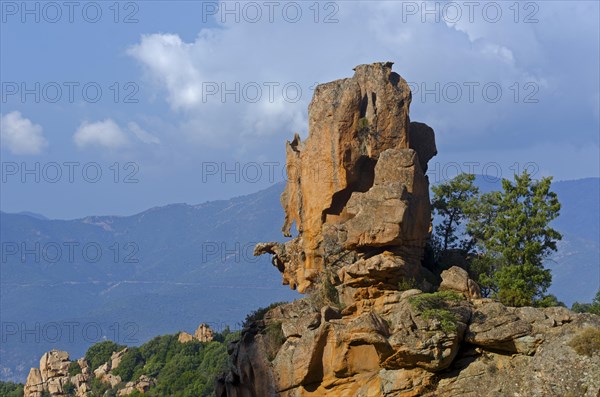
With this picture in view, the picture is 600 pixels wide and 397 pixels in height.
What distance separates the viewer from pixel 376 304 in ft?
178

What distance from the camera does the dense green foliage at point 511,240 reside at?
192 feet

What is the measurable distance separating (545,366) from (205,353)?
3506 inches

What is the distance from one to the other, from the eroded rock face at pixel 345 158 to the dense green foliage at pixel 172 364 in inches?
2071

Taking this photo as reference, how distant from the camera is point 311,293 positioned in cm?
6019

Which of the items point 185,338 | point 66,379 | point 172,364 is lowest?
point 66,379

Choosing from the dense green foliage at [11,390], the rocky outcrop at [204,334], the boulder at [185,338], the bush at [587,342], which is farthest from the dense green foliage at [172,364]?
the bush at [587,342]

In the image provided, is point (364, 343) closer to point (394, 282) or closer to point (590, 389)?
point (394, 282)

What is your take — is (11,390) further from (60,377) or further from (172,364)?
(172,364)

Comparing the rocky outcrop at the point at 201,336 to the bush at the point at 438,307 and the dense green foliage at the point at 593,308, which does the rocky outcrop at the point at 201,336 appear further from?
the bush at the point at 438,307

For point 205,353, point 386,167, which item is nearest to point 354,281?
point 386,167

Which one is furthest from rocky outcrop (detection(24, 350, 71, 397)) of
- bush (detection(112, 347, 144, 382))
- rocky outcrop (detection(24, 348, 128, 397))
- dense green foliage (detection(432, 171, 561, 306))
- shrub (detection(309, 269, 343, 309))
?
shrub (detection(309, 269, 343, 309))

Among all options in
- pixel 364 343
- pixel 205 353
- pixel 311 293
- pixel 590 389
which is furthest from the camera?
pixel 205 353

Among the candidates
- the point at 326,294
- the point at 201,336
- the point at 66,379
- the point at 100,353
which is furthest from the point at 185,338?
the point at 326,294

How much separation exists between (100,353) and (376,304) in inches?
4127
